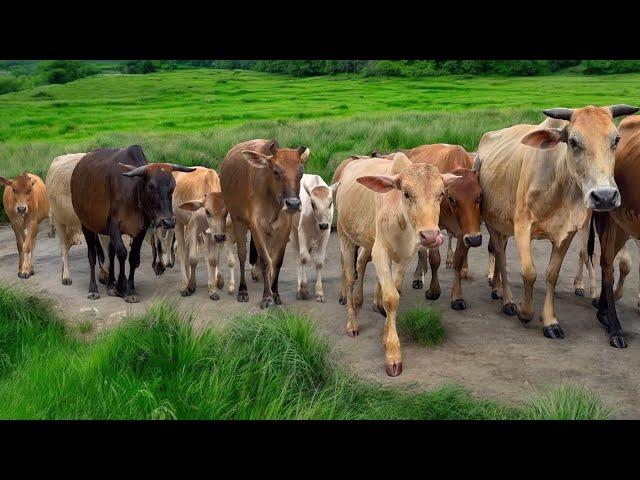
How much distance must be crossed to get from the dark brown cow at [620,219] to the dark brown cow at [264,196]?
356cm

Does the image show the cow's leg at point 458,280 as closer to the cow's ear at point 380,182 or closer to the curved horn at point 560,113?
the curved horn at point 560,113

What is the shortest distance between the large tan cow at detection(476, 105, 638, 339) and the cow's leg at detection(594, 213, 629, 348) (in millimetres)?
504

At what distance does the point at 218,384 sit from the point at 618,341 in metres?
4.40

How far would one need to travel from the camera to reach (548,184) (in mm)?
7746

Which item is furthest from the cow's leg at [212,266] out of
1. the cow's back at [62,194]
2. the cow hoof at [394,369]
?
the cow hoof at [394,369]

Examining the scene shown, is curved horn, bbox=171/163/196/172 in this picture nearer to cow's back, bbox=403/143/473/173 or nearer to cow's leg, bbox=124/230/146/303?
Answer: cow's leg, bbox=124/230/146/303

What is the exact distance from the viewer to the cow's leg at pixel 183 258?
32.7 feet

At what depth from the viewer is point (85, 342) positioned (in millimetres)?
7461

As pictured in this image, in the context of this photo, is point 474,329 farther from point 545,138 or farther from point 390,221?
point 545,138

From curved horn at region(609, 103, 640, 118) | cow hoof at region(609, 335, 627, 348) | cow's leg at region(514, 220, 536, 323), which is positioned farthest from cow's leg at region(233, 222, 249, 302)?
curved horn at region(609, 103, 640, 118)

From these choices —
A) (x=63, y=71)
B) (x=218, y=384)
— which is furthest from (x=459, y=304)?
(x=63, y=71)

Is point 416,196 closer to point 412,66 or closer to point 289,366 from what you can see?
point 289,366

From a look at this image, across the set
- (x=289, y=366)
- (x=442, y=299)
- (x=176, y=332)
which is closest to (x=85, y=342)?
(x=176, y=332)

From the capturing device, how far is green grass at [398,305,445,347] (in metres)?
7.67
